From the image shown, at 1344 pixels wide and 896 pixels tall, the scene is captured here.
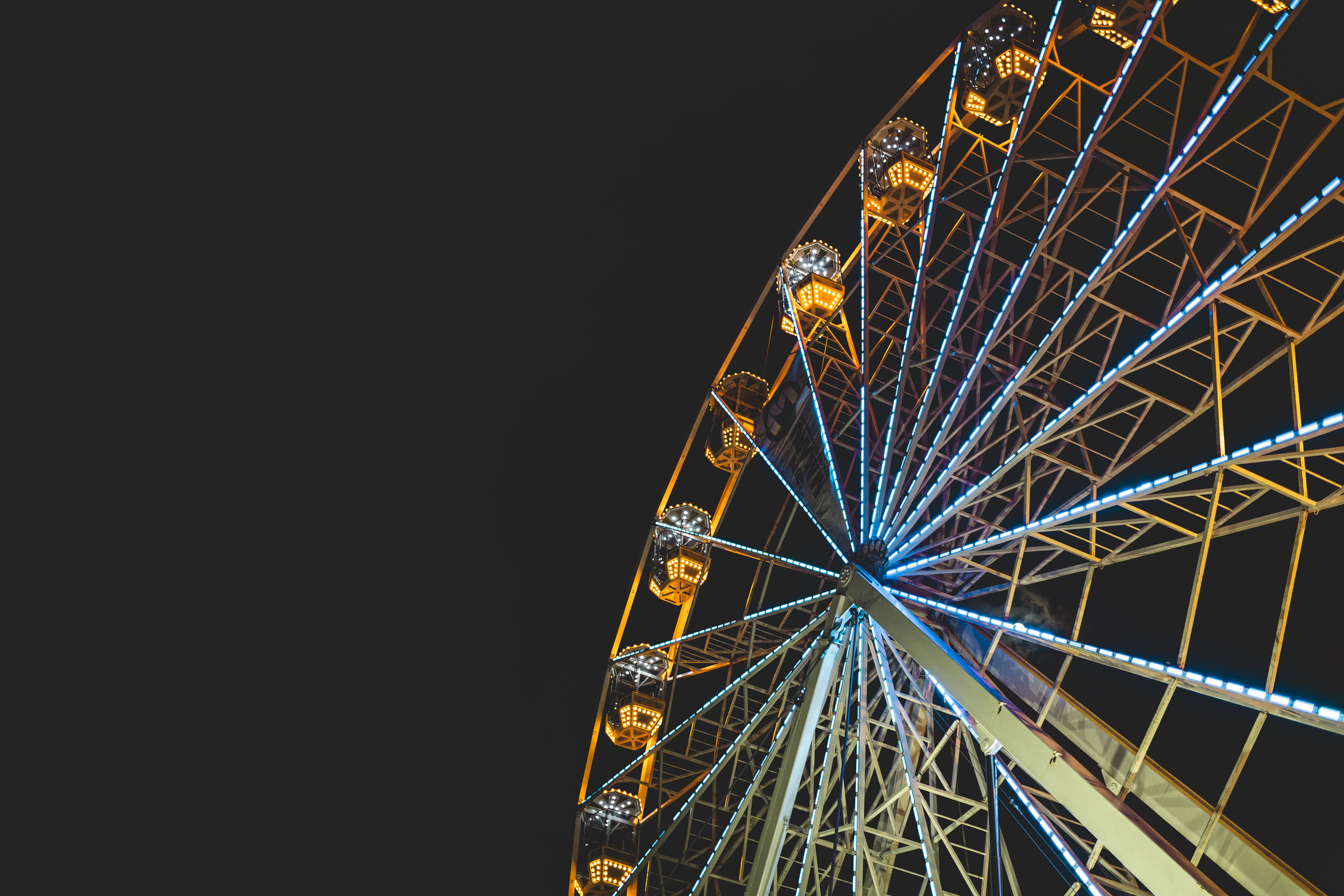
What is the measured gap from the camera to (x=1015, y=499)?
1355 centimetres

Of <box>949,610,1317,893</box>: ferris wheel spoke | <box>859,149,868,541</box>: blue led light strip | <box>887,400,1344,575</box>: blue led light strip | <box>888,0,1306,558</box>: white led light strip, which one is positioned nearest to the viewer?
<box>887,400,1344,575</box>: blue led light strip

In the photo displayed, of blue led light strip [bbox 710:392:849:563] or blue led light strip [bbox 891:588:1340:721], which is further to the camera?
blue led light strip [bbox 710:392:849:563]

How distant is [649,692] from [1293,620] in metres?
9.19

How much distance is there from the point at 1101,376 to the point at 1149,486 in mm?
1866

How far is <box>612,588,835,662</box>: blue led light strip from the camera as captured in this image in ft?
39.4

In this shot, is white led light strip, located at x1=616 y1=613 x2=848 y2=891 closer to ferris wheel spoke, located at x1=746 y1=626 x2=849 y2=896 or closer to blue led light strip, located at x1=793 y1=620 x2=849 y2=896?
ferris wheel spoke, located at x1=746 y1=626 x2=849 y2=896

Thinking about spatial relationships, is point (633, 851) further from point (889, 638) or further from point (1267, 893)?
point (1267, 893)

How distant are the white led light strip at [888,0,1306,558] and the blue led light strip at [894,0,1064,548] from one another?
0.71 feet

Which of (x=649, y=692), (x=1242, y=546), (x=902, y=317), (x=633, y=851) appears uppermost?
(x=902, y=317)

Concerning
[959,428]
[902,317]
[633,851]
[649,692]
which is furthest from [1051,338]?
[633,851]

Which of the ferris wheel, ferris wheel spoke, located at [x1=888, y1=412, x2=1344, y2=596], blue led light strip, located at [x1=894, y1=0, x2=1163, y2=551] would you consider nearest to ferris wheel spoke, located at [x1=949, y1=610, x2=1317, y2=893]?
the ferris wheel

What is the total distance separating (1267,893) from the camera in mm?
7477

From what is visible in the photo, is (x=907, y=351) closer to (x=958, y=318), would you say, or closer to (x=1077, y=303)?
(x=958, y=318)

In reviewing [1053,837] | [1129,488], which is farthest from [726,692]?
[1129,488]
